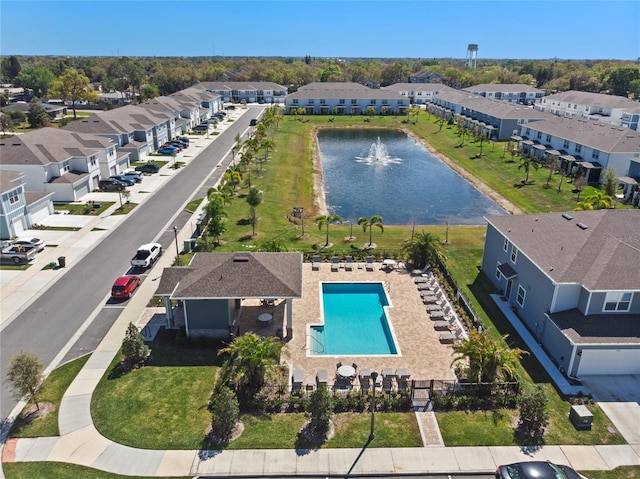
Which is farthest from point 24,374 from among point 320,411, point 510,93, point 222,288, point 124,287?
point 510,93

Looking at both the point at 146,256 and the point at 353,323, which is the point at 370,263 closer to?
the point at 353,323

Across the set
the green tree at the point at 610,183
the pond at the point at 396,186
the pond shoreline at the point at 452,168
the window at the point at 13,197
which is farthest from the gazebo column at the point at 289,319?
the green tree at the point at 610,183

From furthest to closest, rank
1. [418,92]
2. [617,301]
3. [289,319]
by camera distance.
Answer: [418,92] → [289,319] → [617,301]

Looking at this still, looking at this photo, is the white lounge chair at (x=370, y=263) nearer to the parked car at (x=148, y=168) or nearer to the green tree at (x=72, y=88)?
the parked car at (x=148, y=168)

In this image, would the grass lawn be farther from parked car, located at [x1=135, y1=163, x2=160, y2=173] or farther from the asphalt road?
parked car, located at [x1=135, y1=163, x2=160, y2=173]

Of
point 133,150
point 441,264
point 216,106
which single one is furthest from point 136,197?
point 216,106
